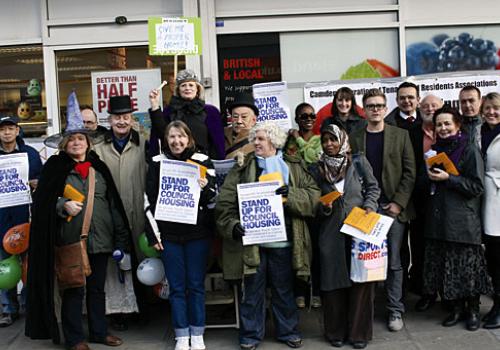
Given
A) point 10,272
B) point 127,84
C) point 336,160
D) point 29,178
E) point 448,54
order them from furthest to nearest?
point 448,54, point 127,84, point 29,178, point 10,272, point 336,160

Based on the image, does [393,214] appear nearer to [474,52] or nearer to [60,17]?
[474,52]

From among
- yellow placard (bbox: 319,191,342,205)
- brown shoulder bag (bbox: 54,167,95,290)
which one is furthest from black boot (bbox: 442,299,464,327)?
brown shoulder bag (bbox: 54,167,95,290)

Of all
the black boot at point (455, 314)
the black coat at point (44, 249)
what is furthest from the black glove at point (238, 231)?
the black boot at point (455, 314)

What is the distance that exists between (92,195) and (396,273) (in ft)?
8.80

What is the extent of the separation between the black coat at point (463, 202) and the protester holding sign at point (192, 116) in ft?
6.52

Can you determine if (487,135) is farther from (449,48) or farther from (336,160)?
(449,48)

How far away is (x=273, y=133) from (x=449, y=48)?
381 cm

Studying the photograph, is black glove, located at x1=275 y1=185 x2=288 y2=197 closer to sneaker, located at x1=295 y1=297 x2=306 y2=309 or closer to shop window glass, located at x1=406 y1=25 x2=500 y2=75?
sneaker, located at x1=295 y1=297 x2=306 y2=309

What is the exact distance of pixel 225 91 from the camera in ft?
25.0

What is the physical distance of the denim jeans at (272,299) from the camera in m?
→ 4.95

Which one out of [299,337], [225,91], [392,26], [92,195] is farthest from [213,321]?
[392,26]

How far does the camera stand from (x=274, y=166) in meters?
4.94

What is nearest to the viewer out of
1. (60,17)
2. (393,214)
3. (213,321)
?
(393,214)

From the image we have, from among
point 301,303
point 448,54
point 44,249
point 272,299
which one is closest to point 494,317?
point 301,303
